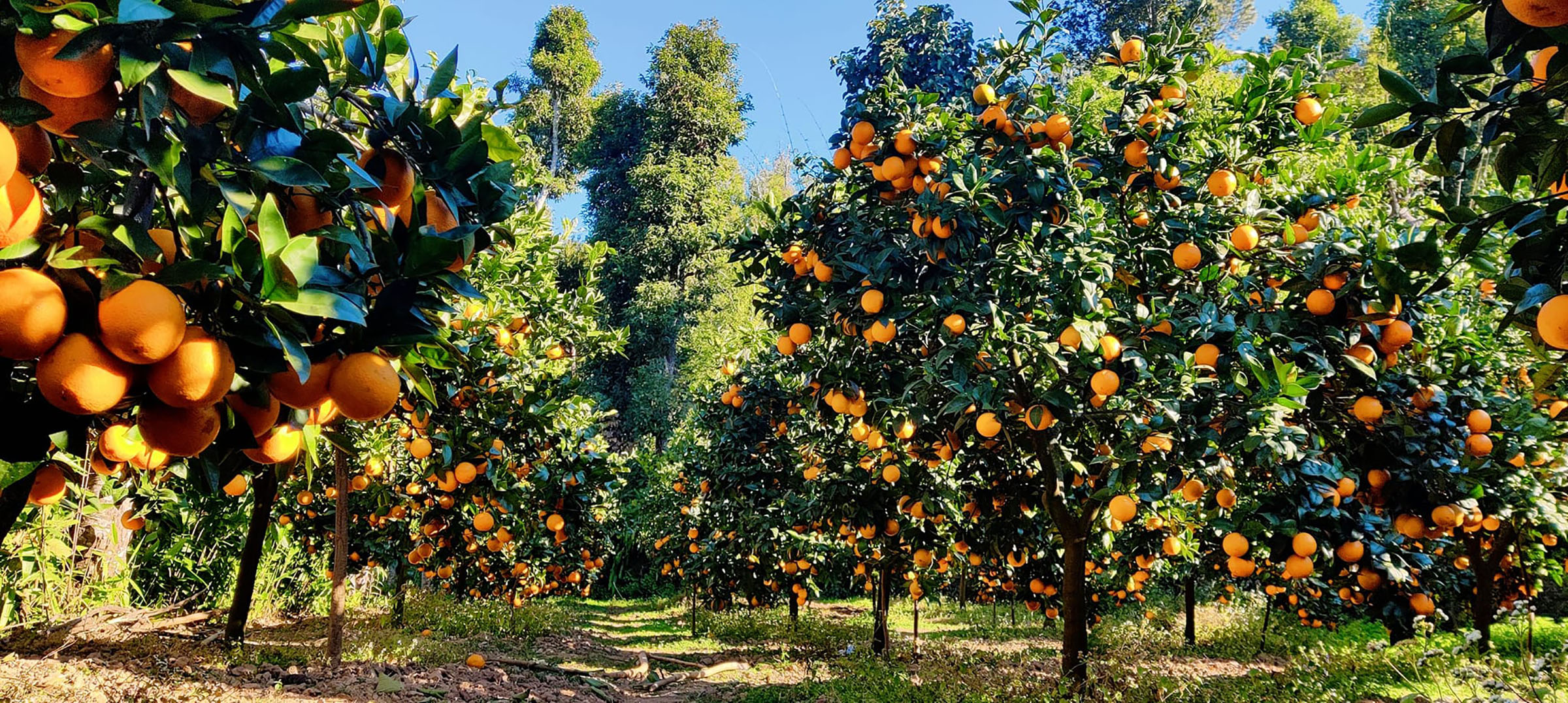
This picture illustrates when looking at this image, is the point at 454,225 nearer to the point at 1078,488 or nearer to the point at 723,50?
the point at 1078,488

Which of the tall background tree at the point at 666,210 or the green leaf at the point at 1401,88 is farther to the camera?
the tall background tree at the point at 666,210

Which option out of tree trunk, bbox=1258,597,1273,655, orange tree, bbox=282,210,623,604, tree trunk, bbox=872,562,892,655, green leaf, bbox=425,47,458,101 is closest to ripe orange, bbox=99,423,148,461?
green leaf, bbox=425,47,458,101

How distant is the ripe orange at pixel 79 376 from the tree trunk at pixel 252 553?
13.3 ft

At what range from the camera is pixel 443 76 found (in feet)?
4.50

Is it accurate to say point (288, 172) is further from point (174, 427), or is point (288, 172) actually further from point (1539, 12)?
point (1539, 12)

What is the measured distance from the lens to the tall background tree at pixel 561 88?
24.8 metres

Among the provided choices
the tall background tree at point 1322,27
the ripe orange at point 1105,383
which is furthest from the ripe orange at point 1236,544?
the tall background tree at point 1322,27

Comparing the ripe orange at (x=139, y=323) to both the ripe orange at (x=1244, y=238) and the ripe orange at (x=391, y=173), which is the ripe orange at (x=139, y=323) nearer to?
the ripe orange at (x=391, y=173)

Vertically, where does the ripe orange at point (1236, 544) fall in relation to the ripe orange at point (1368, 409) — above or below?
below

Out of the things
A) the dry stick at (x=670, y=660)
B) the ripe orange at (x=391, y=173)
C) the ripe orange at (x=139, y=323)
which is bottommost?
the dry stick at (x=670, y=660)

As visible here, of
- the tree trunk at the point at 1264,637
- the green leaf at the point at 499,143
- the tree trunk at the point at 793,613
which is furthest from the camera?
the tree trunk at the point at 793,613

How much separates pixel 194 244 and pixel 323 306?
0.97 ft

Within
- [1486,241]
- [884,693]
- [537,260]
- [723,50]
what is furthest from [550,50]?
[1486,241]

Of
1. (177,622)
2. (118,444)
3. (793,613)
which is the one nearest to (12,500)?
(118,444)
